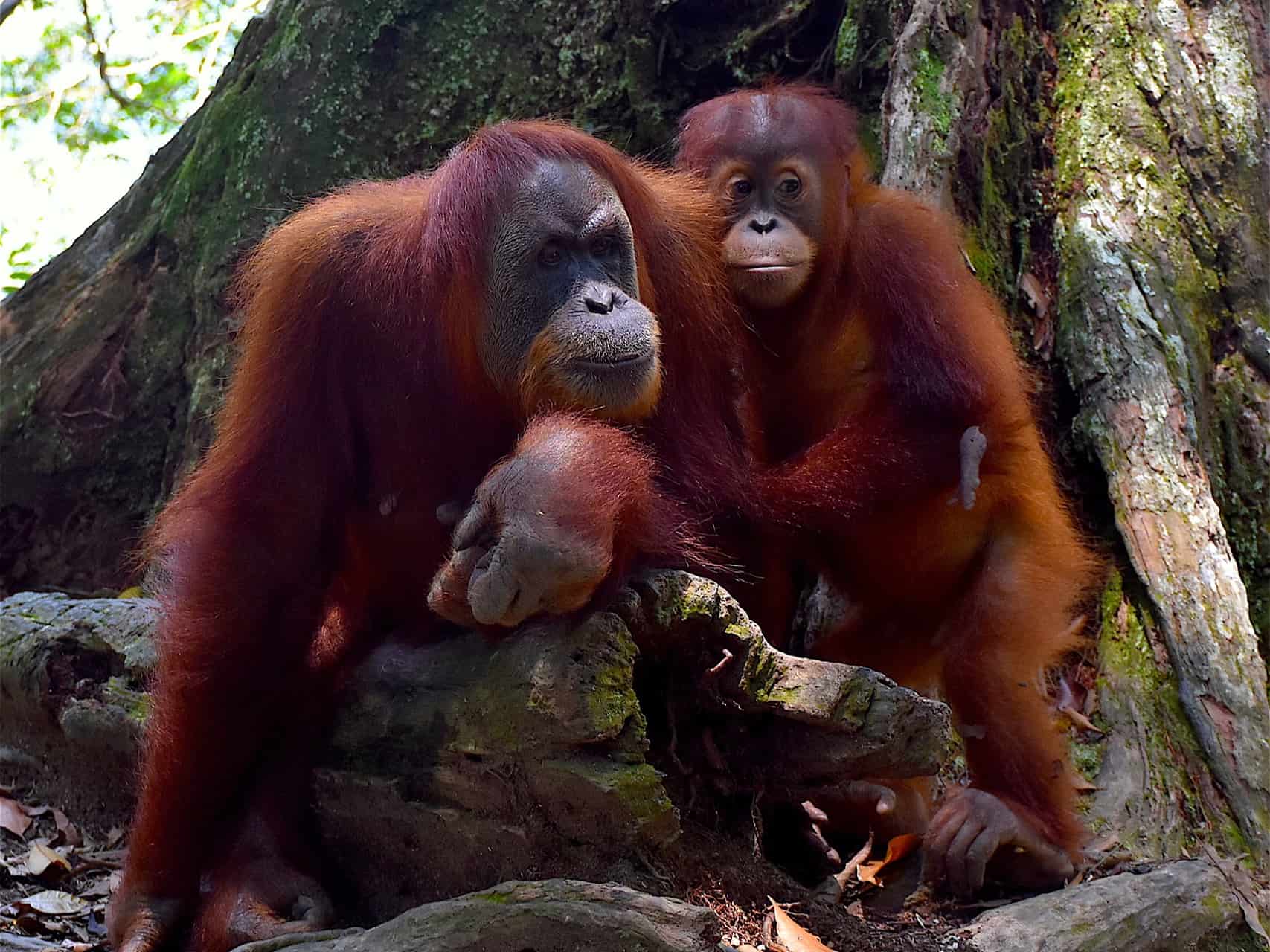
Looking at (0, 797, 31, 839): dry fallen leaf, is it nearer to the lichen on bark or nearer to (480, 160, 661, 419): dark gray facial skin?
(480, 160, 661, 419): dark gray facial skin

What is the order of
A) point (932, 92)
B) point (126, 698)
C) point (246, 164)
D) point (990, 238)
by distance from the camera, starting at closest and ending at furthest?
1. point (126, 698)
2. point (932, 92)
3. point (990, 238)
4. point (246, 164)

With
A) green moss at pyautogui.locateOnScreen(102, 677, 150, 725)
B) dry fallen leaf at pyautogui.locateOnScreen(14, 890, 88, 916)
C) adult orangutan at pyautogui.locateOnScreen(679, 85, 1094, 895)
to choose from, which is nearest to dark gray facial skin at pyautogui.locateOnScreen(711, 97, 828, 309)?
adult orangutan at pyautogui.locateOnScreen(679, 85, 1094, 895)

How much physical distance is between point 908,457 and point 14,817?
248 cm

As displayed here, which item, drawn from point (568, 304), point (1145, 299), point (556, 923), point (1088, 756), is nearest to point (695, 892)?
point (556, 923)

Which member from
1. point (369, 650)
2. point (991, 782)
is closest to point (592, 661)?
point (369, 650)

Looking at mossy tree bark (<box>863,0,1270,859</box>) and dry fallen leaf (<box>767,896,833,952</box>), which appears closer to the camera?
dry fallen leaf (<box>767,896,833,952</box>)

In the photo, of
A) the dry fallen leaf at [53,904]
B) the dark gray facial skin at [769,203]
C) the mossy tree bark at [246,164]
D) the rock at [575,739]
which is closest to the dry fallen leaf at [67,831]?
the dry fallen leaf at [53,904]

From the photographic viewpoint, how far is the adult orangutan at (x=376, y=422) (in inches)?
99.4

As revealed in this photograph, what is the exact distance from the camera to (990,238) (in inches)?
156

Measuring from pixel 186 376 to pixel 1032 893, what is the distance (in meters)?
3.23

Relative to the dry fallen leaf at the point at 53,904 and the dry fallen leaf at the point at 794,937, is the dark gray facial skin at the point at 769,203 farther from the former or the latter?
the dry fallen leaf at the point at 53,904

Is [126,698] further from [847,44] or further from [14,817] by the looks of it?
[847,44]

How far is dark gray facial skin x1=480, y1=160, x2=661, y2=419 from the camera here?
2449mm

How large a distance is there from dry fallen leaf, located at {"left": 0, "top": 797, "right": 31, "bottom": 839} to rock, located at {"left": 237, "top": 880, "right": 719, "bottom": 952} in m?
1.71
